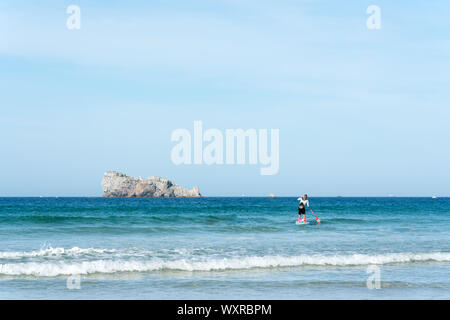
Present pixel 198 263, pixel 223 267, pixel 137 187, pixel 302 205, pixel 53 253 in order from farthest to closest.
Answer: pixel 137 187 → pixel 302 205 → pixel 53 253 → pixel 198 263 → pixel 223 267

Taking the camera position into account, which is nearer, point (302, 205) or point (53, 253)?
point (53, 253)

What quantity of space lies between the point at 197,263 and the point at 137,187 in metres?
164

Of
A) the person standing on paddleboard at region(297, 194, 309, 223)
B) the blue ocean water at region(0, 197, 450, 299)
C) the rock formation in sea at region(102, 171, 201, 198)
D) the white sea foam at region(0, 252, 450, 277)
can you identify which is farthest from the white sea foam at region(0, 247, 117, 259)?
the rock formation in sea at region(102, 171, 201, 198)

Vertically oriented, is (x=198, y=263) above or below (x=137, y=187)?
above

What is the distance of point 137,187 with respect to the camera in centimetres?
17638

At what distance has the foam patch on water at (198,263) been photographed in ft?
47.5

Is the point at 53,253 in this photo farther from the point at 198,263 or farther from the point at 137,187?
the point at 137,187

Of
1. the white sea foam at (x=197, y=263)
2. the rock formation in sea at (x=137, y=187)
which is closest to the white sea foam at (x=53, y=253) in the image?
the white sea foam at (x=197, y=263)

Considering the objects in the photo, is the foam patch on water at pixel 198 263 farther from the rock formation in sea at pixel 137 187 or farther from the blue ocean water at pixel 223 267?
the rock formation in sea at pixel 137 187

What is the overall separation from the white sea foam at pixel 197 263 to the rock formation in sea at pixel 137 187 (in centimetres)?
15666

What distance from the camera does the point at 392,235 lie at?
2677 centimetres

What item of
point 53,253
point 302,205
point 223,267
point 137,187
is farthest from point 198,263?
point 137,187

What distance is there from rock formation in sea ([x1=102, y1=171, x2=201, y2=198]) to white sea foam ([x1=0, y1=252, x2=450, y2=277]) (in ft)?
514
